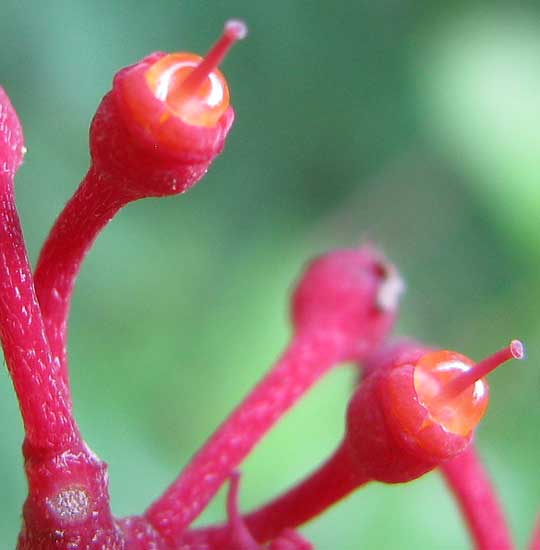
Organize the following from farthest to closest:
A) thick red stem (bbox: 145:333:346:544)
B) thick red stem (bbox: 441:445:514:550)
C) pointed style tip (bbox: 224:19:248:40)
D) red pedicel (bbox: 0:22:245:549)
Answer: thick red stem (bbox: 441:445:514:550) < thick red stem (bbox: 145:333:346:544) < red pedicel (bbox: 0:22:245:549) < pointed style tip (bbox: 224:19:248:40)

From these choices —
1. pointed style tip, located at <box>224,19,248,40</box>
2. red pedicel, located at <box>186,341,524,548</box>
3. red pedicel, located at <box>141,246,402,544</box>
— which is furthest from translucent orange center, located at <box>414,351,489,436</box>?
pointed style tip, located at <box>224,19,248,40</box>

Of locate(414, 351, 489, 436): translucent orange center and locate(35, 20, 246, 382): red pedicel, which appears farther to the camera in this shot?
locate(414, 351, 489, 436): translucent orange center

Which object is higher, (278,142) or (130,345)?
(278,142)

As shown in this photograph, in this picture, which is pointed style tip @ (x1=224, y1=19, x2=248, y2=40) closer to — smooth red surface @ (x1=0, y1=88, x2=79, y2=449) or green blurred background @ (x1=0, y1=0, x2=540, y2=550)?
smooth red surface @ (x1=0, y1=88, x2=79, y2=449)

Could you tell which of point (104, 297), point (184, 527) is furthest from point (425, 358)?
point (104, 297)

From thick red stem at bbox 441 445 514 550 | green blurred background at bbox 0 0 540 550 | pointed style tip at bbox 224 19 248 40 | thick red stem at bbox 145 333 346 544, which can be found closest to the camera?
pointed style tip at bbox 224 19 248 40

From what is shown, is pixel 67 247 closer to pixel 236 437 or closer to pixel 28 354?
pixel 28 354

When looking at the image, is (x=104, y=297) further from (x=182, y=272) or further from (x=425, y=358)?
(x=425, y=358)
